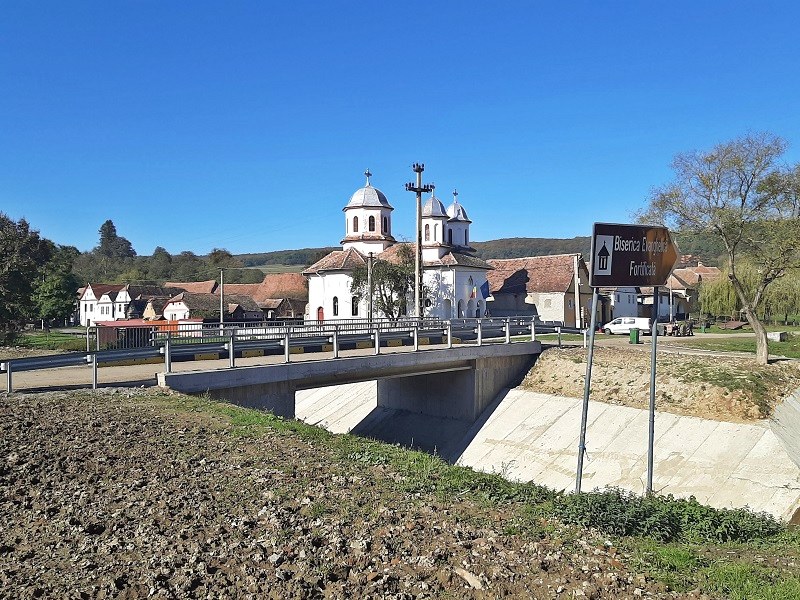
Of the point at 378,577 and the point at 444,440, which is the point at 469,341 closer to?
the point at 444,440

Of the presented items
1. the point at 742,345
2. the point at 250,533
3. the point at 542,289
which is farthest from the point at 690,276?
the point at 250,533

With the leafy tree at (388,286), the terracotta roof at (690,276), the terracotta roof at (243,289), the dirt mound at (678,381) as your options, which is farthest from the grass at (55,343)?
the terracotta roof at (690,276)

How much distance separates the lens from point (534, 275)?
192 ft

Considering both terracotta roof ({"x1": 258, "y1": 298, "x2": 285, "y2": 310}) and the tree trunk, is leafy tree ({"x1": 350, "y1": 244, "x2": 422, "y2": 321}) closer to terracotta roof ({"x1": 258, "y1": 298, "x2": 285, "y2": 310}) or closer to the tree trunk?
the tree trunk

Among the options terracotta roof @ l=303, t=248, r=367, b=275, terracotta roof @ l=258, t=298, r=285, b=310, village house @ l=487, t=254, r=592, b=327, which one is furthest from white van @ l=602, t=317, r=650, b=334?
terracotta roof @ l=258, t=298, r=285, b=310

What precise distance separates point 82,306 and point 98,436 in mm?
91159

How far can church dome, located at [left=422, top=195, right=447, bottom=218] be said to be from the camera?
57.7 metres

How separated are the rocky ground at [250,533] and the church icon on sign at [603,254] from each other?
4.99m

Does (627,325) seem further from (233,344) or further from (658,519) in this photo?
(658,519)

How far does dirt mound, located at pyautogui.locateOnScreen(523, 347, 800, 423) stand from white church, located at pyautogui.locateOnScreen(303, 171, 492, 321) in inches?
893

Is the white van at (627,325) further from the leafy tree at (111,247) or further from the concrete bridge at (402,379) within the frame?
the leafy tree at (111,247)

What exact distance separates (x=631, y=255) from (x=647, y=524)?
5.44 m

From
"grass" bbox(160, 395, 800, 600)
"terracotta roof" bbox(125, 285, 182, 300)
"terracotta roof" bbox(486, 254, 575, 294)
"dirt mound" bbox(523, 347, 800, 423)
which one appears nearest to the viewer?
"grass" bbox(160, 395, 800, 600)

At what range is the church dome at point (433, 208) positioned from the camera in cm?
5772
